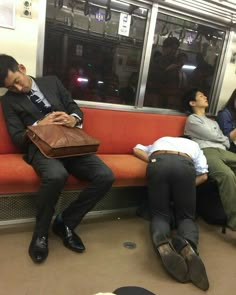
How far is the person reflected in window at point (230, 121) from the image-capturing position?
311 cm

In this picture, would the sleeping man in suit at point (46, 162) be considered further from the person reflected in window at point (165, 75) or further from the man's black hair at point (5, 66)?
the person reflected in window at point (165, 75)

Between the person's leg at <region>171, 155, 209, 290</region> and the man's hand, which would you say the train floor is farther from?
the man's hand

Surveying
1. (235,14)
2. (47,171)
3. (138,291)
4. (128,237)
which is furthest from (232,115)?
(138,291)

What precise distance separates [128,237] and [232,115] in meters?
1.86

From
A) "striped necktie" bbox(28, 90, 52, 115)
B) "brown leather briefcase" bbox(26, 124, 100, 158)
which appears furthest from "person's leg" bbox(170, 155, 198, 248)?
"striped necktie" bbox(28, 90, 52, 115)

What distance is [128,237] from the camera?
232cm

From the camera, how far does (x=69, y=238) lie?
2.04 metres

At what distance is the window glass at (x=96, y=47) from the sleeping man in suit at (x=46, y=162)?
1.47 feet

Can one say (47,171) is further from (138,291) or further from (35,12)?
(35,12)

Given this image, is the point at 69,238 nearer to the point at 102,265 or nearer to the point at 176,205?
the point at 102,265

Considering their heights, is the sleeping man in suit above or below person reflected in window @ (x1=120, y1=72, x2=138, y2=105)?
below

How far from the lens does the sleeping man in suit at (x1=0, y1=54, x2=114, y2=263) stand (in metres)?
1.89

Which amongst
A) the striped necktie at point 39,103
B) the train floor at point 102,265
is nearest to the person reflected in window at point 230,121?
the train floor at point 102,265

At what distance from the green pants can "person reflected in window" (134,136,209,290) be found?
0.49ft
